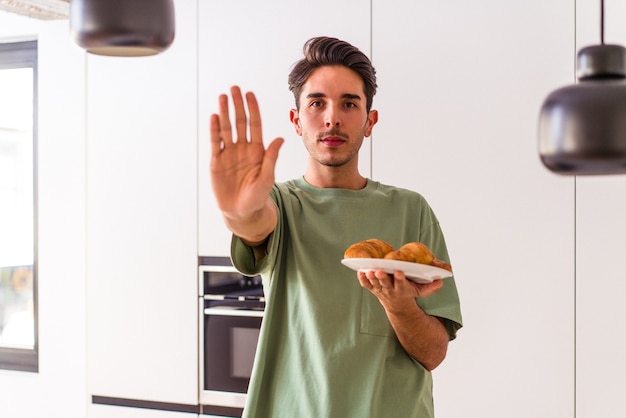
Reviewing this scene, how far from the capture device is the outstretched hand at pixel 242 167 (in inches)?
53.1

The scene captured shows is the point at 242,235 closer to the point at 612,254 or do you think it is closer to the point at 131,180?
the point at 612,254

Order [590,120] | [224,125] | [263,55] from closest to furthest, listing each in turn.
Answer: [590,120], [224,125], [263,55]

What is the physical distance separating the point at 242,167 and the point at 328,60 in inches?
16.0

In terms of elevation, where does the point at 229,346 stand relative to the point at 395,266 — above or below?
below

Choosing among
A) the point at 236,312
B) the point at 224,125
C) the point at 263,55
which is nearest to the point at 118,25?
the point at 224,125

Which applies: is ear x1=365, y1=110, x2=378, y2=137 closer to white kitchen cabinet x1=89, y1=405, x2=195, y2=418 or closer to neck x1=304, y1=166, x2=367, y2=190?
neck x1=304, y1=166, x2=367, y2=190

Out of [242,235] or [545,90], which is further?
[545,90]

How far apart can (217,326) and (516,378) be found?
107cm

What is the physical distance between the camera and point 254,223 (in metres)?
1.45

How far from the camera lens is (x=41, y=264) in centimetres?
344

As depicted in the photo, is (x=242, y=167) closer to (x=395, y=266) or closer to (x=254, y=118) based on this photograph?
(x=254, y=118)

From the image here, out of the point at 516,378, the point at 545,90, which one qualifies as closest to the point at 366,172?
the point at 545,90

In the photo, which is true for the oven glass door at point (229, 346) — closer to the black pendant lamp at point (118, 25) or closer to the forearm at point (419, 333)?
the forearm at point (419, 333)

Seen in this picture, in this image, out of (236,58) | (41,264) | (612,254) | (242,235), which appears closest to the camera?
(242,235)
